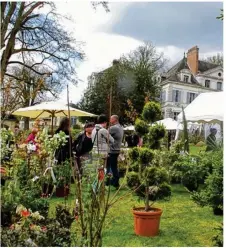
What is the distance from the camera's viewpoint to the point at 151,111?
3.79 metres

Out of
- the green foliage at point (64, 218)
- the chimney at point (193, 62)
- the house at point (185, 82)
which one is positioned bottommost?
the green foliage at point (64, 218)

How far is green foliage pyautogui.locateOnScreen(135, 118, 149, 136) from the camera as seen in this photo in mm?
3852

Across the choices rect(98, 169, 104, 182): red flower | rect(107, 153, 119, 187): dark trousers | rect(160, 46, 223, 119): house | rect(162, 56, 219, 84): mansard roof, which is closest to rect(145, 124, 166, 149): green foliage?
rect(98, 169, 104, 182): red flower

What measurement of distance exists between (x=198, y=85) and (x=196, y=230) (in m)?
34.2

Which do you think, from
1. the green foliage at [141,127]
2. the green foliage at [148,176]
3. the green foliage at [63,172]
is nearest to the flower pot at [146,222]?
the green foliage at [148,176]

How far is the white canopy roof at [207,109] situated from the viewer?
7973mm

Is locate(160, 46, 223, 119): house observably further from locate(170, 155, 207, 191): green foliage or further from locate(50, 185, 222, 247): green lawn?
locate(50, 185, 222, 247): green lawn

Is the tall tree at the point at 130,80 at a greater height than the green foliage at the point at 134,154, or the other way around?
the tall tree at the point at 130,80

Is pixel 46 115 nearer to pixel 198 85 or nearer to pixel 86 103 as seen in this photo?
pixel 86 103

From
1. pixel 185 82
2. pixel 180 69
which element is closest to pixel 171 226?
pixel 185 82

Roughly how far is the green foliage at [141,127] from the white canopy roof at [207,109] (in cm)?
436

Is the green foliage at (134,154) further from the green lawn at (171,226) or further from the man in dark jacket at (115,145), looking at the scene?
the man in dark jacket at (115,145)

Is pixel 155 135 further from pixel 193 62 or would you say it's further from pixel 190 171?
pixel 193 62

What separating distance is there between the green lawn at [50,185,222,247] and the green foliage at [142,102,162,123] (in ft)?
3.49
